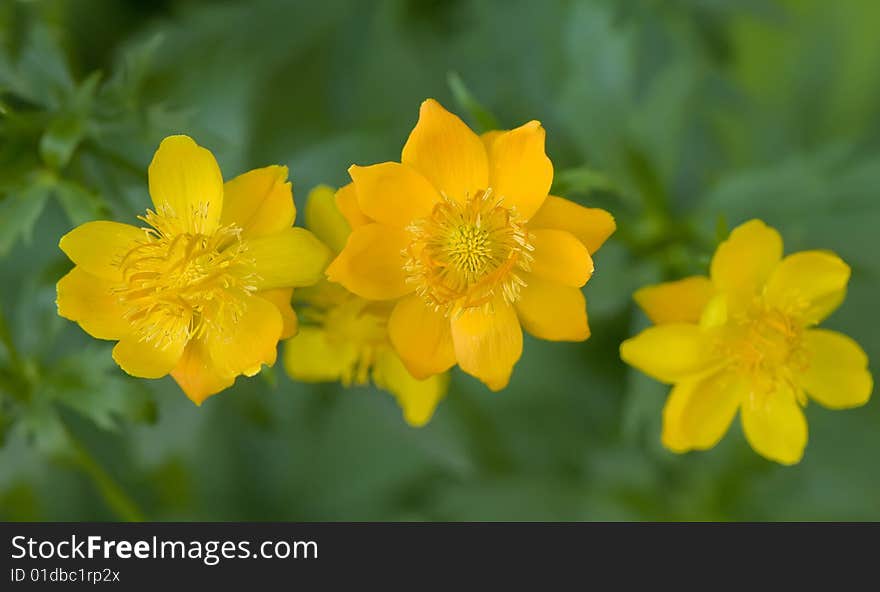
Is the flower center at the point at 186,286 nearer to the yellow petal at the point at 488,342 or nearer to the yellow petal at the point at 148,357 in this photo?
the yellow petal at the point at 148,357

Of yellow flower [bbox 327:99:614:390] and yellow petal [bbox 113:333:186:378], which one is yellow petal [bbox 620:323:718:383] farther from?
yellow petal [bbox 113:333:186:378]

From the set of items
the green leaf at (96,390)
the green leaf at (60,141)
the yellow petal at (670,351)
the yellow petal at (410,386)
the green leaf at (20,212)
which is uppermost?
the green leaf at (60,141)

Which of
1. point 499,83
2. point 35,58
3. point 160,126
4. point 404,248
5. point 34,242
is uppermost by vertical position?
point 499,83

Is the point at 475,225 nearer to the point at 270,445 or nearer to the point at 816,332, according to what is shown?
the point at 816,332


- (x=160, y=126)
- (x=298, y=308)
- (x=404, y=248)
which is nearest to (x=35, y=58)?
(x=160, y=126)

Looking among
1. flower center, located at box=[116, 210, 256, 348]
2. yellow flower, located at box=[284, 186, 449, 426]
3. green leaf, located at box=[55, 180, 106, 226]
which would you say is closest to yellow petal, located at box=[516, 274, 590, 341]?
yellow flower, located at box=[284, 186, 449, 426]

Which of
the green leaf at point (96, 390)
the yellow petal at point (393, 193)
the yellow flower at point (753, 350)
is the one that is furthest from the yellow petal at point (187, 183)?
the yellow flower at point (753, 350)
